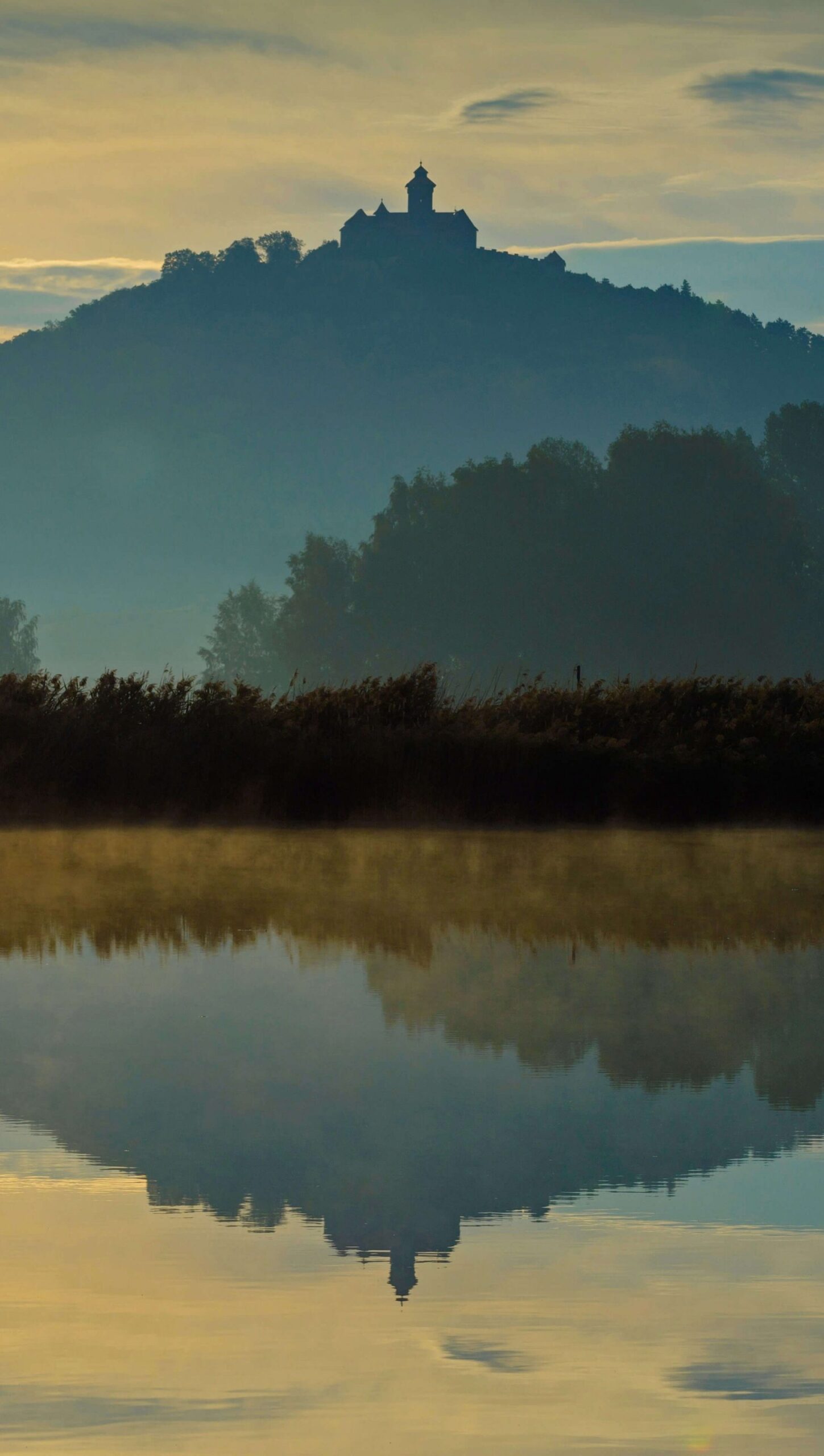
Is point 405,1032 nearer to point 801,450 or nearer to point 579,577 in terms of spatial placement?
point 579,577

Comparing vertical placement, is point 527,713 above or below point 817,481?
below

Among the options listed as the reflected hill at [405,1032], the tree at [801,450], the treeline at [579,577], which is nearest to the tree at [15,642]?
the treeline at [579,577]

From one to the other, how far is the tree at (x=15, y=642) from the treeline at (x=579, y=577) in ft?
91.1

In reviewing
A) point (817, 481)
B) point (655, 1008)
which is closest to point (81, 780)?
point (655, 1008)

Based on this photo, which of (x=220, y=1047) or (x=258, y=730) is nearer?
(x=220, y=1047)

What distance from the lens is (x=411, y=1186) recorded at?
22.5 feet

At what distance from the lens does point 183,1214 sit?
6.56 m

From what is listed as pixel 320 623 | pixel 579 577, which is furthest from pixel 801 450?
pixel 320 623

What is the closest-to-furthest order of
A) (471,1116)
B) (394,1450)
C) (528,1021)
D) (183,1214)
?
1. (394,1450)
2. (183,1214)
3. (471,1116)
4. (528,1021)

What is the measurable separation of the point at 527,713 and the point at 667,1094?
16677 millimetres

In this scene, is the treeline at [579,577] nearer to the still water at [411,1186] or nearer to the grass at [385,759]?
the grass at [385,759]

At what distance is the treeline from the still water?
6305cm

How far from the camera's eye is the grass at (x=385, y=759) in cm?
2366

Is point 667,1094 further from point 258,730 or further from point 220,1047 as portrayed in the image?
point 258,730
